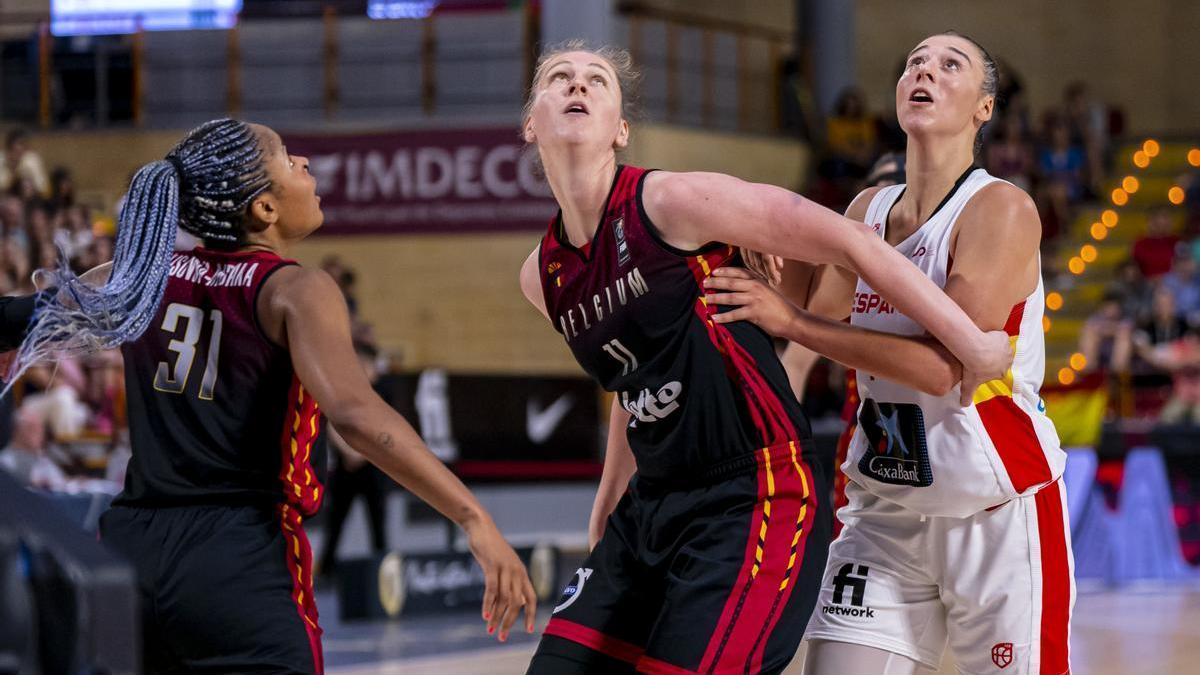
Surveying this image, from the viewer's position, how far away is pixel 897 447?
3.42 metres

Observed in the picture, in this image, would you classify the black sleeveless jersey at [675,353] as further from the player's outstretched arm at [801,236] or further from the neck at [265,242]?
the neck at [265,242]

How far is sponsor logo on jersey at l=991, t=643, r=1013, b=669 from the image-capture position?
11.1ft

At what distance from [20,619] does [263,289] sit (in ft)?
3.32

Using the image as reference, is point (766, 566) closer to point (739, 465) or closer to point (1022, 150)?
point (739, 465)

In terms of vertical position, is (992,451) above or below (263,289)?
below

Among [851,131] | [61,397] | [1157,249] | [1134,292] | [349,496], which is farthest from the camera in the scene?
[851,131]

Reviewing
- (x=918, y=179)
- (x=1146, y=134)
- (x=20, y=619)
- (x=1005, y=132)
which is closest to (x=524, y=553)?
(x=918, y=179)

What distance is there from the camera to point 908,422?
3.41m

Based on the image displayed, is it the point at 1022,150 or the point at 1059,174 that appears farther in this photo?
the point at 1059,174

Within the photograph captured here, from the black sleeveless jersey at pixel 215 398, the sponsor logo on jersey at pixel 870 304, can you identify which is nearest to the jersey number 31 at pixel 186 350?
the black sleeveless jersey at pixel 215 398

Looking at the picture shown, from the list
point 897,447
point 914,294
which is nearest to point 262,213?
point 914,294

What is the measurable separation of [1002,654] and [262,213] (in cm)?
178

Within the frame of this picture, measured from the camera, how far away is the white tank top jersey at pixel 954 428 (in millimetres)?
3348

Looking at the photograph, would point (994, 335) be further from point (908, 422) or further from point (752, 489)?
point (752, 489)
